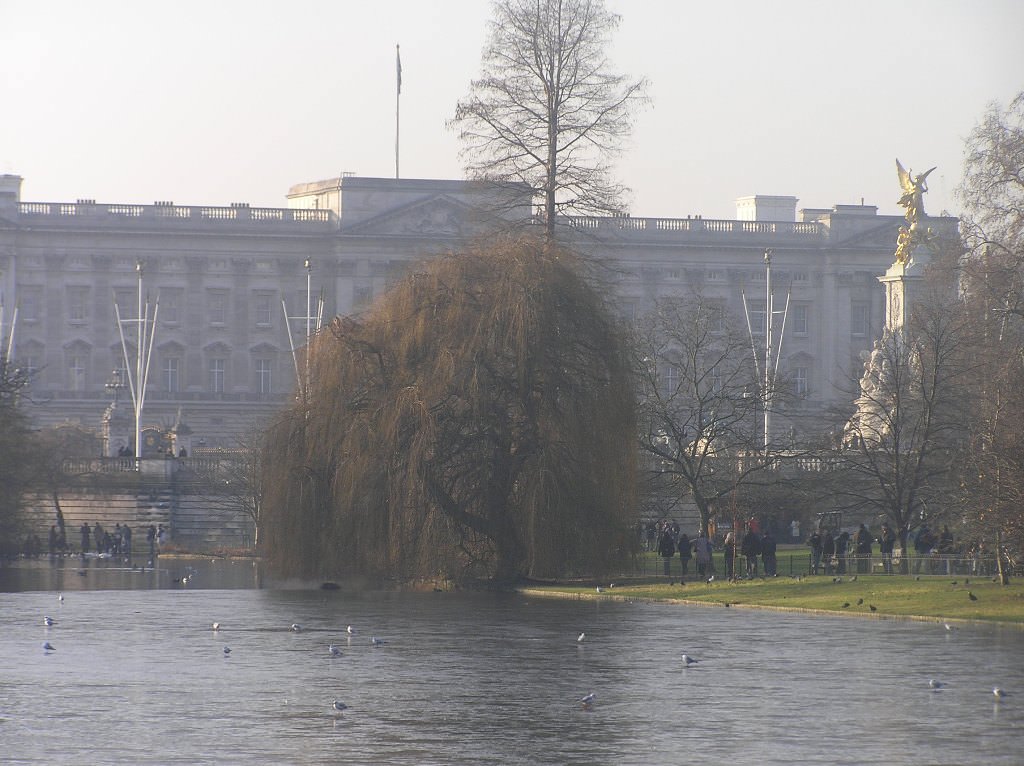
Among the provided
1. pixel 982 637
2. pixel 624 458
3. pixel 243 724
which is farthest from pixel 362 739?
pixel 624 458

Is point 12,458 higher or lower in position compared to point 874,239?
lower

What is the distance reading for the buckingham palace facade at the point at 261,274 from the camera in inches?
5487

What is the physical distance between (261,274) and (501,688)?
389 feet

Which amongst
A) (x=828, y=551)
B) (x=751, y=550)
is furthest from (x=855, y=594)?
(x=828, y=551)

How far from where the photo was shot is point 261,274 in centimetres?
14288

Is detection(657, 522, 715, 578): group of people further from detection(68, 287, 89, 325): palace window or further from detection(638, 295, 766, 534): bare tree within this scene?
detection(68, 287, 89, 325): palace window

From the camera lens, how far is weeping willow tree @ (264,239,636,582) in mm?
47094

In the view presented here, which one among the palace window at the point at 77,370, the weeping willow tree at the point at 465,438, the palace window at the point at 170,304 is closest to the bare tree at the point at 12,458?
the weeping willow tree at the point at 465,438

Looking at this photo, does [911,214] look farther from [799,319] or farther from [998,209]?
[799,319]

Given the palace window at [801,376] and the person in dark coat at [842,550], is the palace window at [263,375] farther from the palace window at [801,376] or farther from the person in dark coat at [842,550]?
the person in dark coat at [842,550]

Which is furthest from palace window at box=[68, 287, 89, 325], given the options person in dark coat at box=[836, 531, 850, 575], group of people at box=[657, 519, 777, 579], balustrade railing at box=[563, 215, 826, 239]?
group of people at box=[657, 519, 777, 579]

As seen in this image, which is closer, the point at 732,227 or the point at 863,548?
the point at 863,548

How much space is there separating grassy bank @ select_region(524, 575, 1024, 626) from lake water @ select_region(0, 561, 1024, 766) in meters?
1.48

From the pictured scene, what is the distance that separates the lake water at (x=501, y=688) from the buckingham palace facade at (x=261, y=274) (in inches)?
3947
